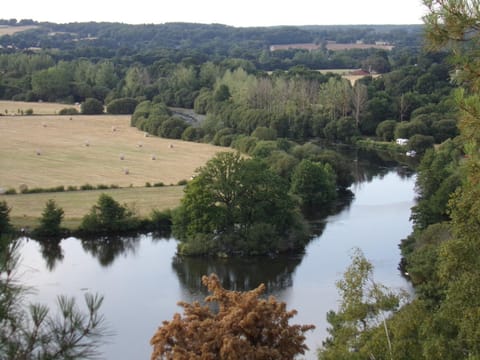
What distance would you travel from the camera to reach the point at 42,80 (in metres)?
58.2

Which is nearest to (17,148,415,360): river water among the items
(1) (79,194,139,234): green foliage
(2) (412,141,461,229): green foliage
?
(1) (79,194,139,234): green foliage

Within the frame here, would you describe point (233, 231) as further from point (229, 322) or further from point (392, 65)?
point (392, 65)

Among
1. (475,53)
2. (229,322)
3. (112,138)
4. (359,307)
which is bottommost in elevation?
(112,138)

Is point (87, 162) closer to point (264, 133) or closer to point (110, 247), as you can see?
point (264, 133)

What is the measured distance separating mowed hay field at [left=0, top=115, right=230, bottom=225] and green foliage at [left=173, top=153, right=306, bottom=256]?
3438 millimetres

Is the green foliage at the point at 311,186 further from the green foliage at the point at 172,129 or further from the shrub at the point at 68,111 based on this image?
the shrub at the point at 68,111

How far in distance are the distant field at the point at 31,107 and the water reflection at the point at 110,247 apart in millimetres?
29386

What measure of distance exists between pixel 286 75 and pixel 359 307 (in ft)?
171

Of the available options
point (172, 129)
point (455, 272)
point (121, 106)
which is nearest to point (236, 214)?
point (455, 272)

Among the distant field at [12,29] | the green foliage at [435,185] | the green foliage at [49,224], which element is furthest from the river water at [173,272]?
the distant field at [12,29]

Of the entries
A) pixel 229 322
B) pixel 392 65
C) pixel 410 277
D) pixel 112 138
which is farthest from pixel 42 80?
pixel 229 322

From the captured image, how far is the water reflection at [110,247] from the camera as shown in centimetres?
2145

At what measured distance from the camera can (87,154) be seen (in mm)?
36500

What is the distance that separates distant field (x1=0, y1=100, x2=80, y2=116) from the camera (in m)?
51.2
